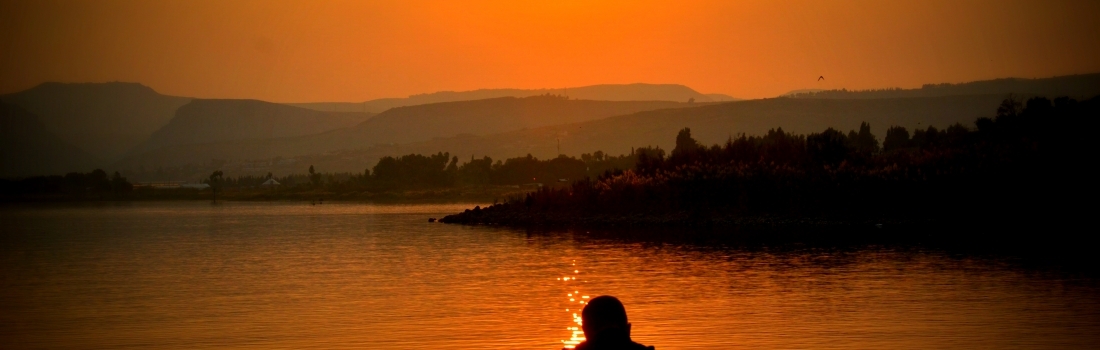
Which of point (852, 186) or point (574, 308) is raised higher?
point (852, 186)

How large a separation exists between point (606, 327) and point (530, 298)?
64.1ft

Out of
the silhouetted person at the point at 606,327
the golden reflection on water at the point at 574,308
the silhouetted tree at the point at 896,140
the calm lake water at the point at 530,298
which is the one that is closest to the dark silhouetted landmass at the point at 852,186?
the calm lake water at the point at 530,298

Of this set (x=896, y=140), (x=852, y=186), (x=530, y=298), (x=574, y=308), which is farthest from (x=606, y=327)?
(x=896, y=140)

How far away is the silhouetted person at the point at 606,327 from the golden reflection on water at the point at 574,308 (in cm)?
897

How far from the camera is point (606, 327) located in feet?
31.9

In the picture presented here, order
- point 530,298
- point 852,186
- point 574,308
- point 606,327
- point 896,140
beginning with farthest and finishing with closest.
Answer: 1. point 896,140
2. point 852,186
3. point 530,298
4. point 574,308
5. point 606,327

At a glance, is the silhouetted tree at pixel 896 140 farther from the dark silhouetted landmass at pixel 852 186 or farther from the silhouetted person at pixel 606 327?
the silhouetted person at pixel 606 327

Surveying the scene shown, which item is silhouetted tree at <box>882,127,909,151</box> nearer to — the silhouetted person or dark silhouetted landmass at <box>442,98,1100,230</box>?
dark silhouetted landmass at <box>442,98,1100,230</box>

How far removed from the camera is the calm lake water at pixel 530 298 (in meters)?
22.8

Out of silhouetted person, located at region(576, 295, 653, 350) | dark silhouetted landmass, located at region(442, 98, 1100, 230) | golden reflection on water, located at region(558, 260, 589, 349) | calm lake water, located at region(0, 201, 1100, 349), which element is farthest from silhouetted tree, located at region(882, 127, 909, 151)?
silhouetted person, located at region(576, 295, 653, 350)

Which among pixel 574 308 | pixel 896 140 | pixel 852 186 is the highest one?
pixel 896 140

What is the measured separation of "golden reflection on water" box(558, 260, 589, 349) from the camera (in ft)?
74.1

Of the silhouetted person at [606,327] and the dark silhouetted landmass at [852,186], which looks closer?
the silhouetted person at [606,327]

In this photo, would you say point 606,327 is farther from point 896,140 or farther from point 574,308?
point 896,140
